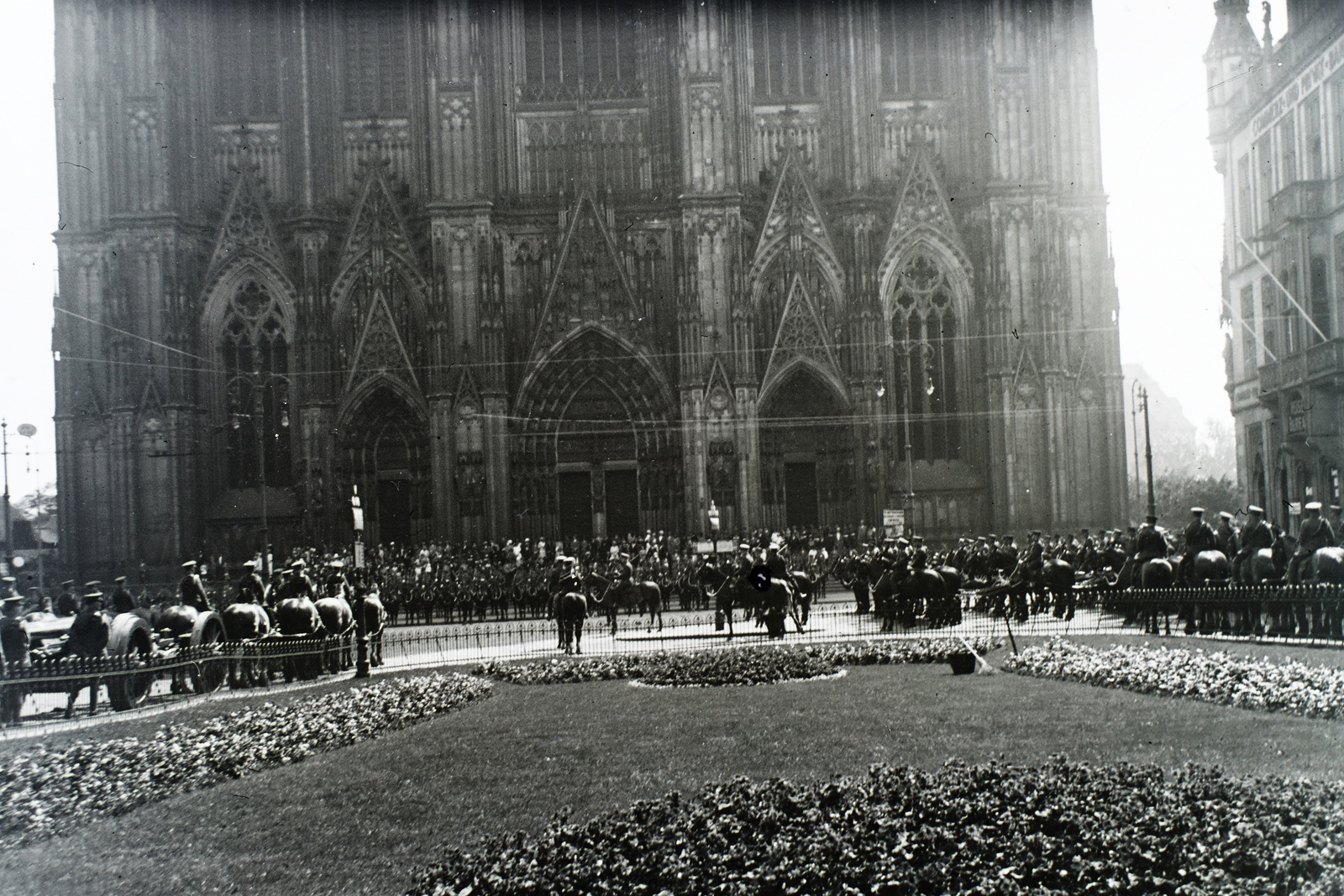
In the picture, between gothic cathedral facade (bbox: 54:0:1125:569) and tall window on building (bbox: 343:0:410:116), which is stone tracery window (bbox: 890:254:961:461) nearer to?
gothic cathedral facade (bbox: 54:0:1125:569)

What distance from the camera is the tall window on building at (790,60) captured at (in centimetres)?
4650

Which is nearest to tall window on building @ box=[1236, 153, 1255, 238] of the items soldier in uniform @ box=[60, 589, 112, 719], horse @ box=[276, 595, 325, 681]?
horse @ box=[276, 595, 325, 681]

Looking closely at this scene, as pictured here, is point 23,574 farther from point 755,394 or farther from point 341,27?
point 755,394

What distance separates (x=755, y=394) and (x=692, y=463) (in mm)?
3341

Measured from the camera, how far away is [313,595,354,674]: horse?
22547 mm

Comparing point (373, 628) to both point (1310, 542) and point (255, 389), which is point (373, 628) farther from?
point (255, 389)

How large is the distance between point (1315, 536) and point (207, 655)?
58.4ft

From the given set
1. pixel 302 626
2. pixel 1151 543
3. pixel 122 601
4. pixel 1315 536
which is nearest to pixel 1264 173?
pixel 1151 543

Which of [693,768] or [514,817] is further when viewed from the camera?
[693,768]

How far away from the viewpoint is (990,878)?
7973 millimetres

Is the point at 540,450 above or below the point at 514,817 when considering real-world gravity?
above

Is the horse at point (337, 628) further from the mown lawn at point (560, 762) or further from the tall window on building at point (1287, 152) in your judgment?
the tall window on building at point (1287, 152)

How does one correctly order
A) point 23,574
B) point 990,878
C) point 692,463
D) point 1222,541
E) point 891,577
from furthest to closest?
point 692,463, point 23,574, point 891,577, point 1222,541, point 990,878

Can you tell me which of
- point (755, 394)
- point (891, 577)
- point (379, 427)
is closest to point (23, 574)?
point (379, 427)
